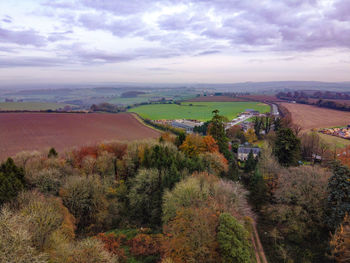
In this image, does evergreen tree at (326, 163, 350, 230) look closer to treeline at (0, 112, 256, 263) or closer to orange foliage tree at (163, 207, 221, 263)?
treeline at (0, 112, 256, 263)

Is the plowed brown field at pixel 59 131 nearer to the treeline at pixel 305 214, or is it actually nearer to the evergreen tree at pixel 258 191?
the evergreen tree at pixel 258 191

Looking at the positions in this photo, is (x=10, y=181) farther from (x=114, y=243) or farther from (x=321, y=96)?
(x=321, y=96)

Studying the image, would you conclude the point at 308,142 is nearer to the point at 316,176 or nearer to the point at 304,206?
the point at 316,176

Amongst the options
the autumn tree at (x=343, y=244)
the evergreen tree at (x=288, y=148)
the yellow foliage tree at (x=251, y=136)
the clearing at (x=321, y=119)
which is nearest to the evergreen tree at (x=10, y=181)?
the autumn tree at (x=343, y=244)

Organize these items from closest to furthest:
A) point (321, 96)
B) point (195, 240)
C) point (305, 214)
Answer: point (195, 240) < point (305, 214) < point (321, 96)

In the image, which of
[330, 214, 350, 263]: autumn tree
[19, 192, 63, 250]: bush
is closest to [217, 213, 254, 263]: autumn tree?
[330, 214, 350, 263]: autumn tree

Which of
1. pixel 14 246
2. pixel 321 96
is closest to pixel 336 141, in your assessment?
pixel 14 246

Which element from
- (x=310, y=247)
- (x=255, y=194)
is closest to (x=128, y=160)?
(x=255, y=194)
